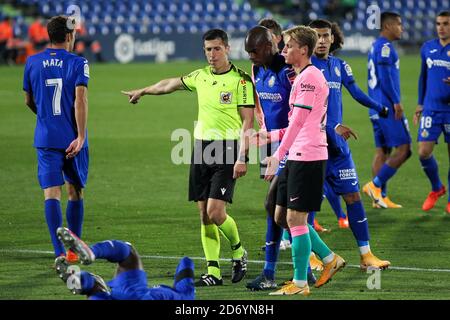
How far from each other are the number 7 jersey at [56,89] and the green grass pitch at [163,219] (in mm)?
1117

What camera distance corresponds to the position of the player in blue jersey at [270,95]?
26.3 feet

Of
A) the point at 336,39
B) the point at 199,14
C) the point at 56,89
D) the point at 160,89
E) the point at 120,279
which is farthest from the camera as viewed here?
the point at 199,14

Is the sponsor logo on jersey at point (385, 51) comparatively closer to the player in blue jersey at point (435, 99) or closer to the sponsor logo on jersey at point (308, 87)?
the player in blue jersey at point (435, 99)

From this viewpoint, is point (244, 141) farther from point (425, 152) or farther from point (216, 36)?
point (425, 152)

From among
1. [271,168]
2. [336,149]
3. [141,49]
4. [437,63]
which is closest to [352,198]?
[336,149]

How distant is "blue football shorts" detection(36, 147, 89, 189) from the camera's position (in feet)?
28.7

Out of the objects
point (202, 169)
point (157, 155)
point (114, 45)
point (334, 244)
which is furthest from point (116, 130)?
point (114, 45)

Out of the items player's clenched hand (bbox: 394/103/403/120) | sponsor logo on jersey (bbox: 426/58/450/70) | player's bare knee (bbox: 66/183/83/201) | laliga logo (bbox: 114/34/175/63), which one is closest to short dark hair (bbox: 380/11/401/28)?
sponsor logo on jersey (bbox: 426/58/450/70)

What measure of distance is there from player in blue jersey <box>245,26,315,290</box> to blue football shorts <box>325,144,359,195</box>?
0.84 meters

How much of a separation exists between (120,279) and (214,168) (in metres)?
1.99

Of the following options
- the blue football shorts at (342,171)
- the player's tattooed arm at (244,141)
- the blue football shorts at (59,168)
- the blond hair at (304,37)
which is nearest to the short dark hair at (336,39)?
the blue football shorts at (342,171)

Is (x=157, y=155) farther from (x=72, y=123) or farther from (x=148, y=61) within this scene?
(x=148, y=61)

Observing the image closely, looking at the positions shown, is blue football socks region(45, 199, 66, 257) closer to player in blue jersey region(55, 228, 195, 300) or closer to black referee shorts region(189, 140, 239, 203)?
black referee shorts region(189, 140, 239, 203)

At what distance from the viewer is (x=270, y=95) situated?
8297 mm
